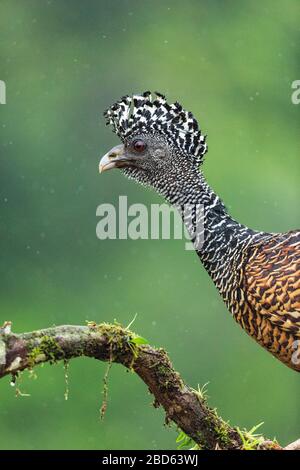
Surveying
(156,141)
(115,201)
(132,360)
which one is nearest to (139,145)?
(156,141)

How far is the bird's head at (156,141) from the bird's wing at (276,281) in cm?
47

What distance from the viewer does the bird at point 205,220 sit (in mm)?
3572

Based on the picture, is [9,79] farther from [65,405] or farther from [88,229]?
[65,405]

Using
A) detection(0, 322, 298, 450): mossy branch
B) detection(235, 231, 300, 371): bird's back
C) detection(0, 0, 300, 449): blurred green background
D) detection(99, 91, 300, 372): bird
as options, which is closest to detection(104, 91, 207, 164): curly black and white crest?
detection(99, 91, 300, 372): bird

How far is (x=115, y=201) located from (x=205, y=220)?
4.98 metres

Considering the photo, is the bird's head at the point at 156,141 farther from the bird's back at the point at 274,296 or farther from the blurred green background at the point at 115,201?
the blurred green background at the point at 115,201

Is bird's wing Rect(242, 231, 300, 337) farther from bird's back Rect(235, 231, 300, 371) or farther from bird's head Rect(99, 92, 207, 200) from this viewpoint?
bird's head Rect(99, 92, 207, 200)

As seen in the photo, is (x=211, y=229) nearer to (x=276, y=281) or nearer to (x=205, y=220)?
(x=205, y=220)

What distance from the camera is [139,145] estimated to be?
3.86m

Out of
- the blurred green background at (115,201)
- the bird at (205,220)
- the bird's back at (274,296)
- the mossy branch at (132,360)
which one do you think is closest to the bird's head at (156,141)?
the bird at (205,220)

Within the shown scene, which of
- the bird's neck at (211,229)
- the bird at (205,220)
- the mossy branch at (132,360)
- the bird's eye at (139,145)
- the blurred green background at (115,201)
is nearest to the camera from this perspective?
the mossy branch at (132,360)

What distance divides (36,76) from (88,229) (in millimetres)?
2146

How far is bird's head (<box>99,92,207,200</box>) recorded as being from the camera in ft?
12.4
